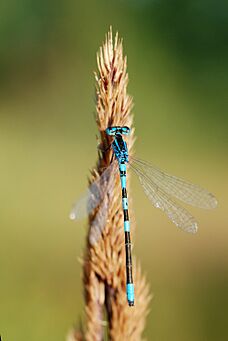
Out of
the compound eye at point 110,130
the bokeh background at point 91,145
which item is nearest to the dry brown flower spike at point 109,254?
the compound eye at point 110,130

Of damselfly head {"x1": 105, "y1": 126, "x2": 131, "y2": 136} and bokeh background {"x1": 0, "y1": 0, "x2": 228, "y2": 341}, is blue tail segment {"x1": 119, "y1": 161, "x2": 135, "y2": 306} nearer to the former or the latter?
damselfly head {"x1": 105, "y1": 126, "x2": 131, "y2": 136}

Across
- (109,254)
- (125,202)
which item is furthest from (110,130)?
(109,254)

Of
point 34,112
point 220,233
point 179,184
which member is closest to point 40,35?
point 34,112

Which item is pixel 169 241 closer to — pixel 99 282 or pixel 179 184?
pixel 179 184

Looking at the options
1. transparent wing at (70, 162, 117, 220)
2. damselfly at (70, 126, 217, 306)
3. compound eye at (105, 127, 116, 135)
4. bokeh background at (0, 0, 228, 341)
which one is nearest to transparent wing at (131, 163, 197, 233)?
damselfly at (70, 126, 217, 306)

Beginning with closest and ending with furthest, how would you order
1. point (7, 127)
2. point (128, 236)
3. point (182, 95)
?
1. point (128, 236)
2. point (7, 127)
3. point (182, 95)
